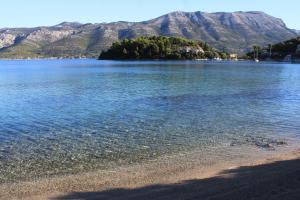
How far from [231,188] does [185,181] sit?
11.1 ft

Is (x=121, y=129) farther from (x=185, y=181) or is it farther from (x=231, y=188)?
(x=231, y=188)

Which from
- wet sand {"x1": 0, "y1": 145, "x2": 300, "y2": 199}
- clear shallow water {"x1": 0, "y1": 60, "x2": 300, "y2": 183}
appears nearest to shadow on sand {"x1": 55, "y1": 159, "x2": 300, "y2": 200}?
wet sand {"x1": 0, "y1": 145, "x2": 300, "y2": 199}

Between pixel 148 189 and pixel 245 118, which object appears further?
pixel 245 118

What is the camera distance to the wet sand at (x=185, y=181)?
17031mm

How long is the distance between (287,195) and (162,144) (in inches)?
584

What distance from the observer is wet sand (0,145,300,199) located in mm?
17031

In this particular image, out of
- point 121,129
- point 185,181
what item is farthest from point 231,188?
point 121,129

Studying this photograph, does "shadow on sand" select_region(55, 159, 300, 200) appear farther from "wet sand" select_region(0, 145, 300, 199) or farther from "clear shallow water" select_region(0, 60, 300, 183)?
"clear shallow water" select_region(0, 60, 300, 183)

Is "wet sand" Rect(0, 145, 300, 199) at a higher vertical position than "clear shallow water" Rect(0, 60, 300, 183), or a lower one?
higher

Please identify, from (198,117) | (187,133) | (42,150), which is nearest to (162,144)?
(187,133)

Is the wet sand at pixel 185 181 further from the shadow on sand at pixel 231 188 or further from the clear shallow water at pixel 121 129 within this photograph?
the clear shallow water at pixel 121 129

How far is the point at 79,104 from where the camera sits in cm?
5325

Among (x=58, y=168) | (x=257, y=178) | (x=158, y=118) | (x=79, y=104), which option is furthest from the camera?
(x=79, y=104)

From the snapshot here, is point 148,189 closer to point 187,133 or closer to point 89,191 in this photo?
point 89,191
